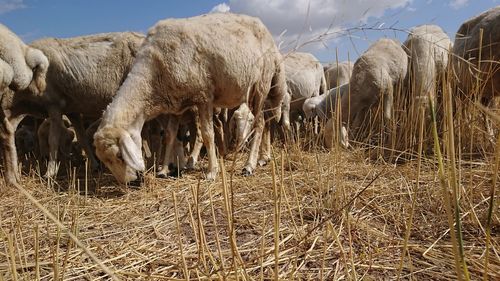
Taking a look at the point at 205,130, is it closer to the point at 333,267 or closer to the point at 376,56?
the point at 333,267

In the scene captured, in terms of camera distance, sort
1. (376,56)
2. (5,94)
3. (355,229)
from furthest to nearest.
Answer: (376,56) < (5,94) < (355,229)

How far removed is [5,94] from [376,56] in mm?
6043

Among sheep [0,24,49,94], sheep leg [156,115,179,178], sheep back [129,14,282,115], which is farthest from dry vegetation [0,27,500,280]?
sheep [0,24,49,94]

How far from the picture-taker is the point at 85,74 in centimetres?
646

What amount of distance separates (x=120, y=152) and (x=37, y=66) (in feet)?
7.23

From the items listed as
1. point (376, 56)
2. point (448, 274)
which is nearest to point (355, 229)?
point (448, 274)

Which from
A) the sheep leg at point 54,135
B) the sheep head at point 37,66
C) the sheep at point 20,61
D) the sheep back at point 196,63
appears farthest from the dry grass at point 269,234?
the sheep head at point 37,66

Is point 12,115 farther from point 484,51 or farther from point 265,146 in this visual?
point 484,51

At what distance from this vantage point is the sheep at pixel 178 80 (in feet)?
14.7

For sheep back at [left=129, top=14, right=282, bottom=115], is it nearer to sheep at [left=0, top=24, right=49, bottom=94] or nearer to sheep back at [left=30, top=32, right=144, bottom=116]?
sheep at [left=0, top=24, right=49, bottom=94]

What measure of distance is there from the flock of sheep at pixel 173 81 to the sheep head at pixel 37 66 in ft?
0.04

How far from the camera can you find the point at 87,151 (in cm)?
673

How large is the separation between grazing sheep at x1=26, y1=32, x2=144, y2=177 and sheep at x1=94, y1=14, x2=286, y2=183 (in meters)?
1.65

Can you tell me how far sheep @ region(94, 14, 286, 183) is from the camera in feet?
14.7
